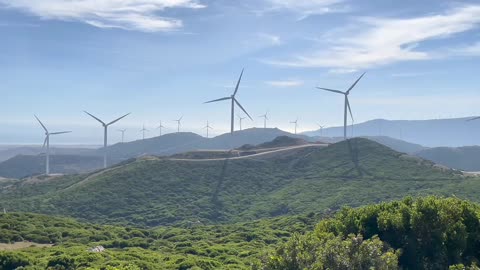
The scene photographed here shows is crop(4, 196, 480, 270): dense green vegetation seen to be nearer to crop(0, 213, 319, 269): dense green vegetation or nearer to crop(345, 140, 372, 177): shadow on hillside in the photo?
crop(0, 213, 319, 269): dense green vegetation

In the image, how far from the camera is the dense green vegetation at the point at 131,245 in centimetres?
3653

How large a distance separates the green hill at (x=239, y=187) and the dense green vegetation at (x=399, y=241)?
258ft

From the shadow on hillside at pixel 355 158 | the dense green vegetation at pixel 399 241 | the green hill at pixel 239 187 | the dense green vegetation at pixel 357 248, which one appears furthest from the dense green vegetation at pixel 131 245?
the shadow on hillside at pixel 355 158

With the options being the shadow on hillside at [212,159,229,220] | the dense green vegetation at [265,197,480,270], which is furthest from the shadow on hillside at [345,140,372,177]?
the dense green vegetation at [265,197,480,270]

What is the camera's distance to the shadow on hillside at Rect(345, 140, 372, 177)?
503ft

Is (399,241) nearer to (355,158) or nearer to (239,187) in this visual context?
(239,187)

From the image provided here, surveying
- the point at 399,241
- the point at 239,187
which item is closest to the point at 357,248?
the point at 399,241

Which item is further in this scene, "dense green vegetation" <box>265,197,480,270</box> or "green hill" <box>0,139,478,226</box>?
"green hill" <box>0,139,478,226</box>

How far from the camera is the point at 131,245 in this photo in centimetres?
5509

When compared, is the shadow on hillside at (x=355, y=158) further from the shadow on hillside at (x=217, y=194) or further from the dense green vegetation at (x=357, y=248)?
the dense green vegetation at (x=357, y=248)

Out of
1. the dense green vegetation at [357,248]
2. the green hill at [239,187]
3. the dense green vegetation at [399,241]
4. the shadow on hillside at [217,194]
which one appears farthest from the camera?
the shadow on hillside at [217,194]

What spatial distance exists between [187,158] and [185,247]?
13187 centimetres

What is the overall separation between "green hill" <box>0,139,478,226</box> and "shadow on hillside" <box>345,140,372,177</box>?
32 centimetres

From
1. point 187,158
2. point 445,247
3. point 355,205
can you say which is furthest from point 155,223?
point 445,247
